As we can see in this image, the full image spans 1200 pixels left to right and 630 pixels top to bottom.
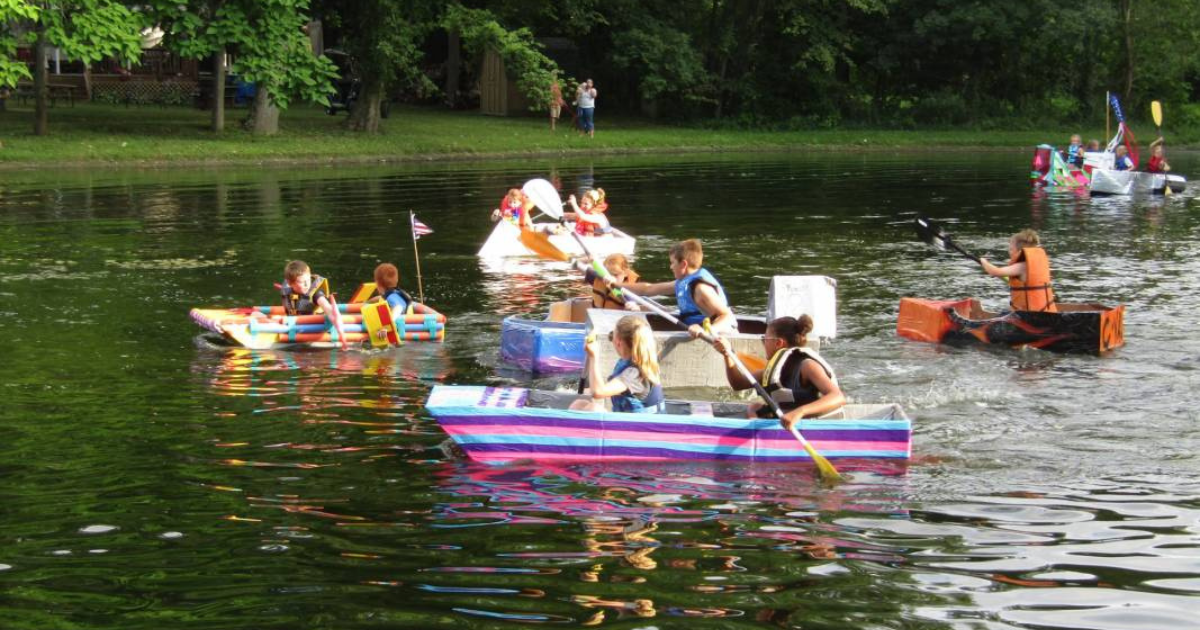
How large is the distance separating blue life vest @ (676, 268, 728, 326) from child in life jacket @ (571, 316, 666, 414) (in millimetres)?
2042

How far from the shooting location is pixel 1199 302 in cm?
1988

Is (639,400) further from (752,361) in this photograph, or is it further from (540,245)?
(540,245)

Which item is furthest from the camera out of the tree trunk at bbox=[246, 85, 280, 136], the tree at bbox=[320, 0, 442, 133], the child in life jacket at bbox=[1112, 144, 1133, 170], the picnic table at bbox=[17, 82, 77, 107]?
the picnic table at bbox=[17, 82, 77, 107]

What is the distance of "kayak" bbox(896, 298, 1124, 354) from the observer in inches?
646

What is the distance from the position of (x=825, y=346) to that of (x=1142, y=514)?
21.4ft

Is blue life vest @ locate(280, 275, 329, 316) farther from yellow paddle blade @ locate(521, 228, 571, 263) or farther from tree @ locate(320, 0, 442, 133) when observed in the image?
tree @ locate(320, 0, 442, 133)

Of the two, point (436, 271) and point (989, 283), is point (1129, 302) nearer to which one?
point (989, 283)

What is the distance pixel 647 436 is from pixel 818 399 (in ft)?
4.62

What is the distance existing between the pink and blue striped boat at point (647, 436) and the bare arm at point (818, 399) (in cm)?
9

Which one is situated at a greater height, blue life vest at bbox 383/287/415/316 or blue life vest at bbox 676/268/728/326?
blue life vest at bbox 676/268/728/326

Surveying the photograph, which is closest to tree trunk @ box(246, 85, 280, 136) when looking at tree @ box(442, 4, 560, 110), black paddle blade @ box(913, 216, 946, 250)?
tree @ box(442, 4, 560, 110)

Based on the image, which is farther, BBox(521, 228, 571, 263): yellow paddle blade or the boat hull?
BBox(521, 228, 571, 263): yellow paddle blade

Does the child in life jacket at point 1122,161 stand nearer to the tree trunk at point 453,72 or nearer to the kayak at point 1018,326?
the kayak at point 1018,326

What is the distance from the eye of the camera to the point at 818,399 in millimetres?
11891
